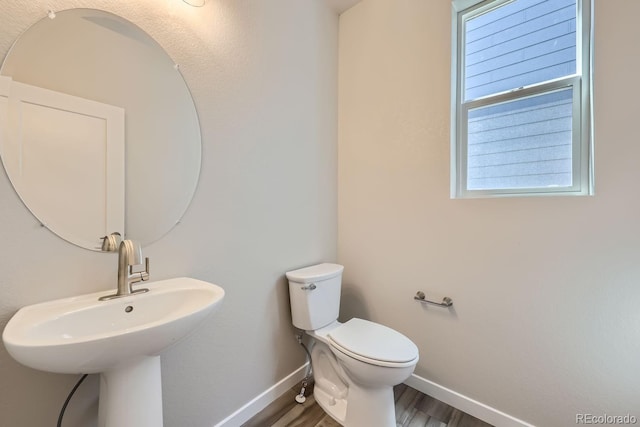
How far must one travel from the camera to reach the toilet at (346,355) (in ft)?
3.82

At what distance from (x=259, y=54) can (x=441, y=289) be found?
169 cm

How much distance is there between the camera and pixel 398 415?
140 centimetres

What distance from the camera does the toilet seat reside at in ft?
3.75

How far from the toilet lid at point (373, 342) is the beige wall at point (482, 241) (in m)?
0.36

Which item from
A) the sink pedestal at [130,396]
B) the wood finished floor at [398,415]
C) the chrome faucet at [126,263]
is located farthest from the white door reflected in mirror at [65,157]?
the wood finished floor at [398,415]

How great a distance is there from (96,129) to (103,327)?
2.23ft

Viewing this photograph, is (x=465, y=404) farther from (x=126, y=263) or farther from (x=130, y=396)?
(x=126, y=263)

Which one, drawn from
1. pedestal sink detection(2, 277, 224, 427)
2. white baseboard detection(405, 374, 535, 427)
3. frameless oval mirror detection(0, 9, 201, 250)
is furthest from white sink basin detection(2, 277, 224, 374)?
white baseboard detection(405, 374, 535, 427)

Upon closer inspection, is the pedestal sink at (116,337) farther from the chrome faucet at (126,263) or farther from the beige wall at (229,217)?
the beige wall at (229,217)

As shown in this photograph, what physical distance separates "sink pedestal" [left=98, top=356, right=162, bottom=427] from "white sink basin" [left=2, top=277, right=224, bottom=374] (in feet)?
0.35

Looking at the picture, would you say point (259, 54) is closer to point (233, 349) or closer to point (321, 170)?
point (321, 170)

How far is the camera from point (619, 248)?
1.07 meters

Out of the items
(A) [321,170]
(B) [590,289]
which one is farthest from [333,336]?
(B) [590,289]

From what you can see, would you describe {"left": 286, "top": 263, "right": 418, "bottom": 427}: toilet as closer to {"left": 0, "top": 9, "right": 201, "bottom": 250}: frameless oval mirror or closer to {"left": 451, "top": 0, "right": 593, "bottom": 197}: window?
{"left": 0, "top": 9, "right": 201, "bottom": 250}: frameless oval mirror
